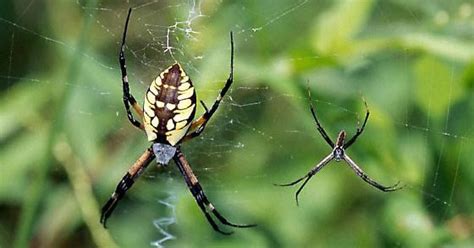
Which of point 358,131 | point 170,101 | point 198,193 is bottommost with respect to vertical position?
point 198,193

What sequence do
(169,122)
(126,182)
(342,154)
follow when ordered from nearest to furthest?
(169,122) → (342,154) → (126,182)

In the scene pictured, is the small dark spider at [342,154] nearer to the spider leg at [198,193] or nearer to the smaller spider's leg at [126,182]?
the spider leg at [198,193]

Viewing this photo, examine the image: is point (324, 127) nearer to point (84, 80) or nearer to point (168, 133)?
point (168, 133)

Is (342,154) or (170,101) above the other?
(170,101)

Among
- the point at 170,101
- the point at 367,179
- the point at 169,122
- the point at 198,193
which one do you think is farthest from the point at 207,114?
the point at 367,179

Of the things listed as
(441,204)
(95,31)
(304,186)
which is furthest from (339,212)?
(95,31)

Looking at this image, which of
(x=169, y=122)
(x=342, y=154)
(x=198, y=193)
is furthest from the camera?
(x=198, y=193)

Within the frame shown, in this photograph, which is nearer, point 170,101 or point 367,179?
point 170,101

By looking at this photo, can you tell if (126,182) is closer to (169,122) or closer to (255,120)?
(255,120)
